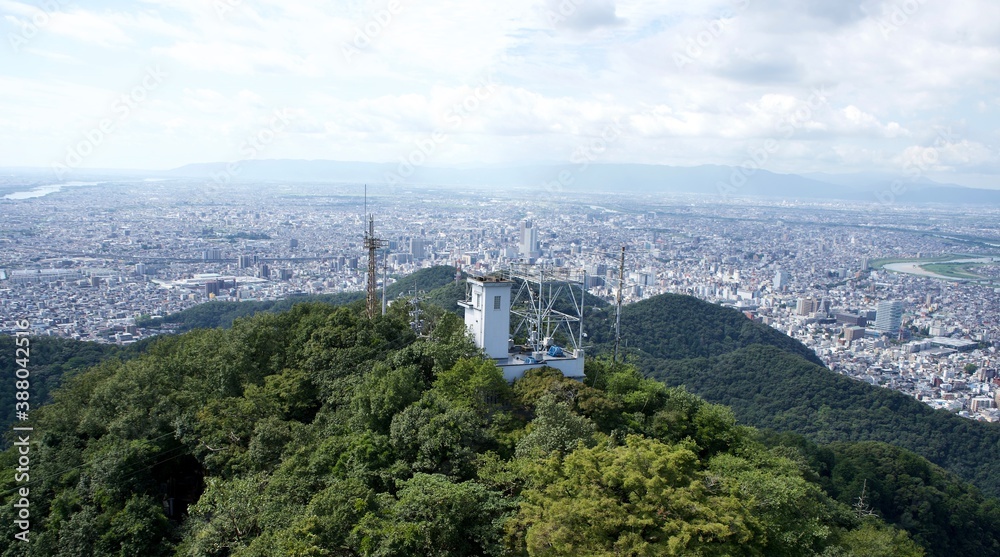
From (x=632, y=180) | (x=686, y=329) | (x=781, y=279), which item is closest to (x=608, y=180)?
(x=632, y=180)

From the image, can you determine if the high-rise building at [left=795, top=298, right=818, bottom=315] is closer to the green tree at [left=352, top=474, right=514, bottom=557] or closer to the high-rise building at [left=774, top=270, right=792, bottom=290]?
the high-rise building at [left=774, top=270, right=792, bottom=290]

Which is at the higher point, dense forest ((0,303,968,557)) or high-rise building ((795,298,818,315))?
dense forest ((0,303,968,557))

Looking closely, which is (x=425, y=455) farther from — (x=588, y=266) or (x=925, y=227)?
(x=925, y=227)

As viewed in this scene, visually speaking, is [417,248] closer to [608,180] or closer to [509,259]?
[509,259]

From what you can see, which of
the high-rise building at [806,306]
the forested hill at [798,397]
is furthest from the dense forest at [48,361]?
the high-rise building at [806,306]

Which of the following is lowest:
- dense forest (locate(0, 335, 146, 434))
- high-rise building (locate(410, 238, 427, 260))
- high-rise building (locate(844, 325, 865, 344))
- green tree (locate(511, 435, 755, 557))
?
high-rise building (locate(844, 325, 865, 344))

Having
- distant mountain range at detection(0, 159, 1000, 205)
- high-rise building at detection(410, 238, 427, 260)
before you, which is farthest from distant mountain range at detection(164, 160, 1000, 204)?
high-rise building at detection(410, 238, 427, 260)

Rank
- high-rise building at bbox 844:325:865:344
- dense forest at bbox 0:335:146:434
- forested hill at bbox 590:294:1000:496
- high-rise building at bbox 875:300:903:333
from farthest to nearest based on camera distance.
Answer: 1. high-rise building at bbox 875:300:903:333
2. high-rise building at bbox 844:325:865:344
3. forested hill at bbox 590:294:1000:496
4. dense forest at bbox 0:335:146:434
